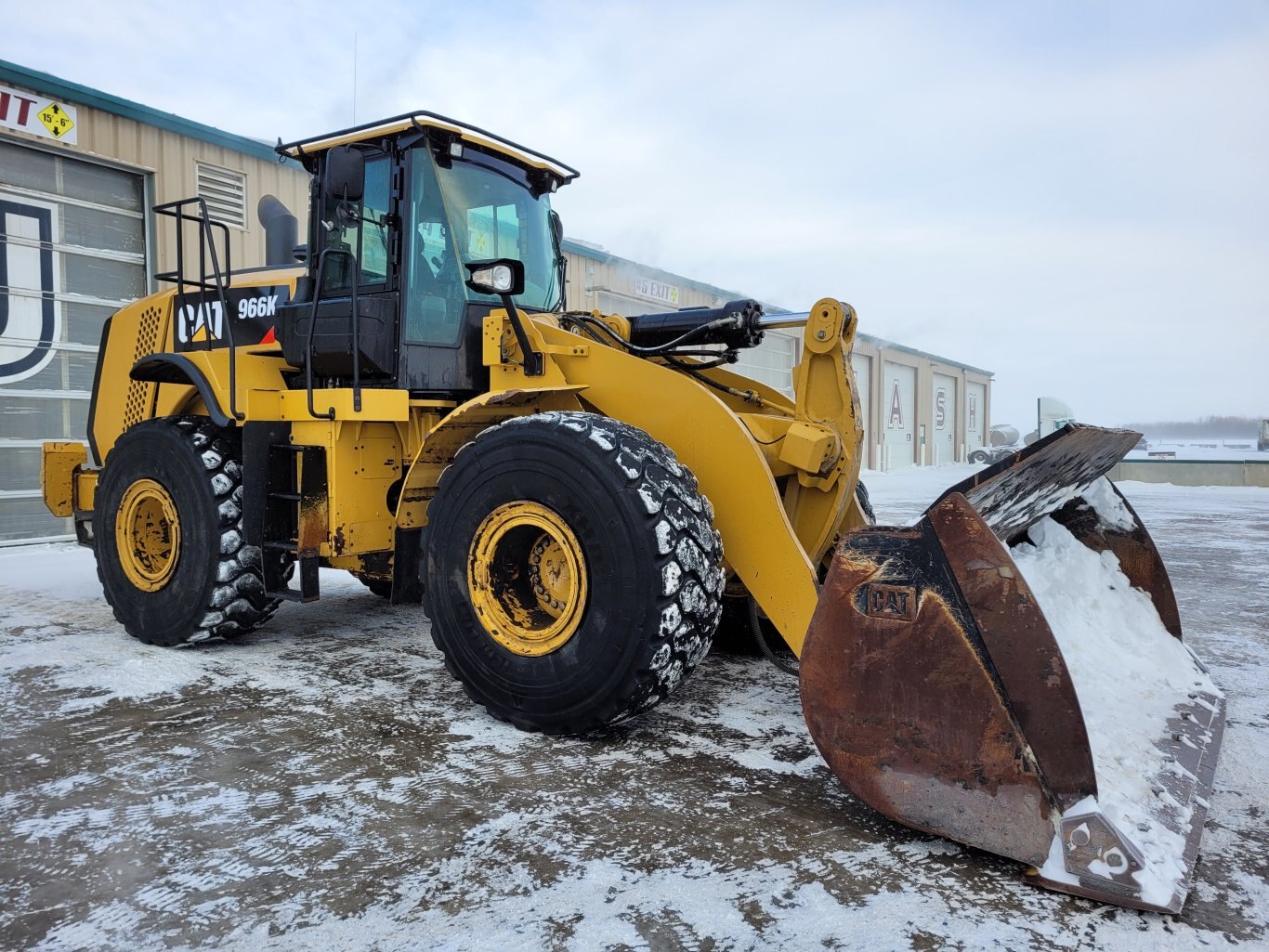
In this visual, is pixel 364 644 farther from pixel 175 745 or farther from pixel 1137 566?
pixel 1137 566

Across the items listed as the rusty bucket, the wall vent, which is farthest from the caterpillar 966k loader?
the wall vent

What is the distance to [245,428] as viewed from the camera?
15.1ft

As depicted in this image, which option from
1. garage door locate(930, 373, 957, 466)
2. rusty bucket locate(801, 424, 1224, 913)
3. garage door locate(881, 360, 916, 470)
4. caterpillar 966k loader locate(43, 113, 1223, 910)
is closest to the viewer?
rusty bucket locate(801, 424, 1224, 913)

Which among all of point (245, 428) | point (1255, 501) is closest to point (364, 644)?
point (245, 428)

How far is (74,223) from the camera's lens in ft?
32.2

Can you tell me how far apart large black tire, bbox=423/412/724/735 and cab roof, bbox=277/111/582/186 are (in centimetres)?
169

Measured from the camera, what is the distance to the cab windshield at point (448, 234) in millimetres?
4297

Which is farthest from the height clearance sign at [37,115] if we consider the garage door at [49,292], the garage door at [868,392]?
the garage door at [868,392]

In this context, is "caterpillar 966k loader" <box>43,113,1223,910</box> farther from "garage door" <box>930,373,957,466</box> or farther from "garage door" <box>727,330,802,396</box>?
"garage door" <box>930,373,957,466</box>

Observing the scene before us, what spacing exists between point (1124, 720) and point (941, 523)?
1026mm

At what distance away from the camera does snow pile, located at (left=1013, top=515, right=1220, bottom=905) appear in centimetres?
227

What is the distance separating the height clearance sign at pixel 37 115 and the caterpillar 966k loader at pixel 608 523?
5178 millimetres

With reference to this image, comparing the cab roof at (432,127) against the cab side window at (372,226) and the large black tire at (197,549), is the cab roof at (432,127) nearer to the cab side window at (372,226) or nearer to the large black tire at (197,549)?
the cab side window at (372,226)

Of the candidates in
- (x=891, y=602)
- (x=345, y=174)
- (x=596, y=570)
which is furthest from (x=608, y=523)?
(x=345, y=174)
